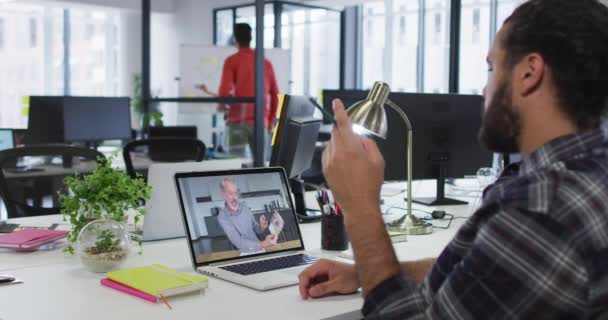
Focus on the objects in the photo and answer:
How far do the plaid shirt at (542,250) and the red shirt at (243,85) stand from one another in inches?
190

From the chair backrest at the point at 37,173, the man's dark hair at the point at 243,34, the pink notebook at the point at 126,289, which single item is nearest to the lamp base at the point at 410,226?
the pink notebook at the point at 126,289

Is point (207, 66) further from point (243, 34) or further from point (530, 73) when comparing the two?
point (530, 73)

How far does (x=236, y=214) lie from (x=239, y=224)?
0.03 metres

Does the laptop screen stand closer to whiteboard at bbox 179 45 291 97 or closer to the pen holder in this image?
the pen holder

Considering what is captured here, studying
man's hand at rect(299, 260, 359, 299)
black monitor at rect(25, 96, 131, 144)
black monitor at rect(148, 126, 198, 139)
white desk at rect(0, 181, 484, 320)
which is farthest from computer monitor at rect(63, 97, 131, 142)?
man's hand at rect(299, 260, 359, 299)

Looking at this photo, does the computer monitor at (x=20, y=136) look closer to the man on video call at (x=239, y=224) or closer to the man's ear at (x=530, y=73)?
the man on video call at (x=239, y=224)

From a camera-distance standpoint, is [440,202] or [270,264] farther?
[440,202]

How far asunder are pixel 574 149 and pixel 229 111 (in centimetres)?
513

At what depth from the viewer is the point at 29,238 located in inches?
73.7

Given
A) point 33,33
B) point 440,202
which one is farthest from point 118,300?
point 33,33

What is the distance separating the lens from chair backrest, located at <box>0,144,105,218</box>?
107 inches

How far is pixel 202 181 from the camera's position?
66.9 inches

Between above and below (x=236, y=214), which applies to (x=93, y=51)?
above

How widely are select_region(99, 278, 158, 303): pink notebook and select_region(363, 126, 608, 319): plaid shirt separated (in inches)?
24.4
